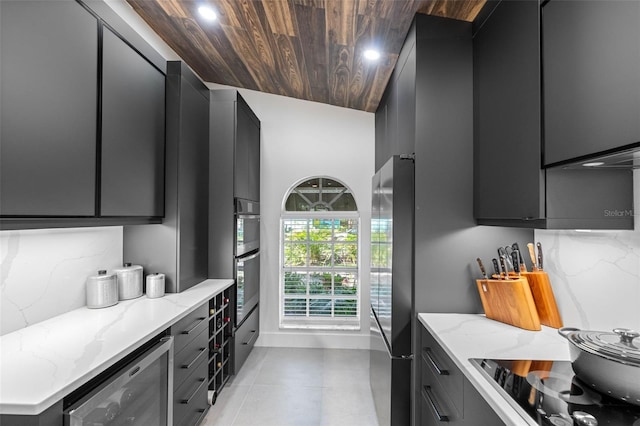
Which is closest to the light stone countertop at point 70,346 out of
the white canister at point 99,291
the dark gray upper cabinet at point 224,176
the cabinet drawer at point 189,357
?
the white canister at point 99,291

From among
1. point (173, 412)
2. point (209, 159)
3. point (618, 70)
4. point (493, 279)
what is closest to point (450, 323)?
point (493, 279)

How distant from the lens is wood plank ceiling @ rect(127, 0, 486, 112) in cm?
200

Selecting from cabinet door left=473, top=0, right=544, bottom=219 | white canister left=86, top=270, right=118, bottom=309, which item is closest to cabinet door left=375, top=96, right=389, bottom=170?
cabinet door left=473, top=0, right=544, bottom=219

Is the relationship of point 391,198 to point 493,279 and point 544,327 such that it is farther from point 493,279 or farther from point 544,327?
point 544,327

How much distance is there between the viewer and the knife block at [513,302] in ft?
5.49

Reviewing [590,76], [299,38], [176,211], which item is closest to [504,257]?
[590,76]

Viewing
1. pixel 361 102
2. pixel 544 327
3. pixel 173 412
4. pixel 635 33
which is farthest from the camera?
pixel 361 102

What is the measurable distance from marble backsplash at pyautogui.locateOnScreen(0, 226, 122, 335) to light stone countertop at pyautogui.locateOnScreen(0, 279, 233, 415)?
0.06 m

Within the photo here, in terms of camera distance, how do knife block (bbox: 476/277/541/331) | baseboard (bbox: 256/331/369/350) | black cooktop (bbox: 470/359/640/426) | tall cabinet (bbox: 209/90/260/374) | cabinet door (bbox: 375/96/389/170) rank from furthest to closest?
1. baseboard (bbox: 256/331/369/350)
2. cabinet door (bbox: 375/96/389/170)
3. tall cabinet (bbox: 209/90/260/374)
4. knife block (bbox: 476/277/541/331)
5. black cooktop (bbox: 470/359/640/426)

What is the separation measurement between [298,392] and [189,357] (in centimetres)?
112

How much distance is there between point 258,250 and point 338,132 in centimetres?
157

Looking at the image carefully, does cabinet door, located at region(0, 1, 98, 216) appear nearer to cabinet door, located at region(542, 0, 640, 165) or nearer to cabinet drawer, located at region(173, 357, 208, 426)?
cabinet drawer, located at region(173, 357, 208, 426)

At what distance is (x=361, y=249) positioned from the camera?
3.90 meters

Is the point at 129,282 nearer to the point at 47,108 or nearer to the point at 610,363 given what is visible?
the point at 47,108
